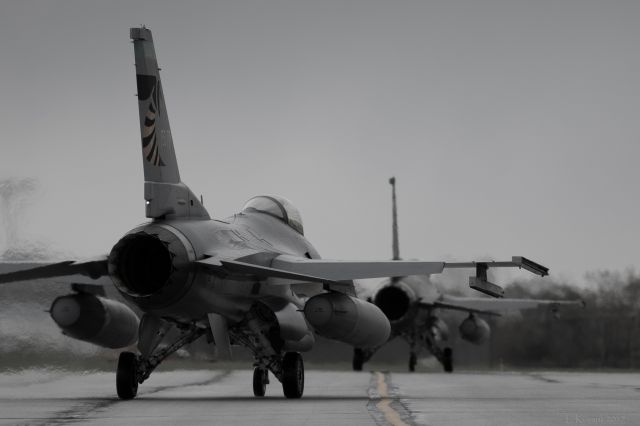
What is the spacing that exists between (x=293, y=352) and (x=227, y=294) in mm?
1402

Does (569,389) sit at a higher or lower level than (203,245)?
lower

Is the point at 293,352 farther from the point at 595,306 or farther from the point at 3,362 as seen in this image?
the point at 595,306

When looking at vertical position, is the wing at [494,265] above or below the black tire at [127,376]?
above

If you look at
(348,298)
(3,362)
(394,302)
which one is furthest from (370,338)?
(394,302)

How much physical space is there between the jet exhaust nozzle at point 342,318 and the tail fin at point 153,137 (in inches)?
102

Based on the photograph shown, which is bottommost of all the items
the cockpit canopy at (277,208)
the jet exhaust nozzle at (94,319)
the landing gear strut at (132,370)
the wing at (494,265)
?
the landing gear strut at (132,370)

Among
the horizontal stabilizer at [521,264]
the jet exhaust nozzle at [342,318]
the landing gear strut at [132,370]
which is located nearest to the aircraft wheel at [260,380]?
the jet exhaust nozzle at [342,318]

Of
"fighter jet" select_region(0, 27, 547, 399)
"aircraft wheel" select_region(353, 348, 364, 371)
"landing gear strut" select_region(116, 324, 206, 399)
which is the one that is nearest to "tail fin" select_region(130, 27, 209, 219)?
"fighter jet" select_region(0, 27, 547, 399)

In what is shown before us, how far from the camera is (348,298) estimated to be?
21516 mm

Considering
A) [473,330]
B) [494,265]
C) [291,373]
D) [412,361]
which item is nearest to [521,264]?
[494,265]

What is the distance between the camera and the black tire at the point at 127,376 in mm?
20281

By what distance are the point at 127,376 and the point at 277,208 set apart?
214 inches

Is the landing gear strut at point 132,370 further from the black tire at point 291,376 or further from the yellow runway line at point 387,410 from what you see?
the yellow runway line at point 387,410

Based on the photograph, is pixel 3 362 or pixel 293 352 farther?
pixel 3 362
